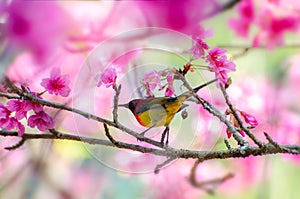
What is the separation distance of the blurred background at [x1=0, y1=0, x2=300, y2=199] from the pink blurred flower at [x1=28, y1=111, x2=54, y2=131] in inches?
0.7

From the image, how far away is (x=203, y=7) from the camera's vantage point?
2.34 ft

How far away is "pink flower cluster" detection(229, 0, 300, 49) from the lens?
0.98 metres

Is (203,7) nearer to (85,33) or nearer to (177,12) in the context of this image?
(177,12)

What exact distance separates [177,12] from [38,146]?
37 cm

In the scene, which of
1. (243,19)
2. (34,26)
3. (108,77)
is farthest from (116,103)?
(243,19)

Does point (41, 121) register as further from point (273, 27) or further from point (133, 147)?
point (273, 27)

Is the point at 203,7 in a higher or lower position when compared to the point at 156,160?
higher

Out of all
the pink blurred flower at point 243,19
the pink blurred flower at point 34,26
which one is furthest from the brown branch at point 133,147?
the pink blurred flower at point 243,19

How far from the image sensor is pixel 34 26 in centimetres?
59

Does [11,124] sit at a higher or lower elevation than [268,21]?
lower

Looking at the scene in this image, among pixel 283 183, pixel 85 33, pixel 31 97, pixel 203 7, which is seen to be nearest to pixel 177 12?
pixel 203 7

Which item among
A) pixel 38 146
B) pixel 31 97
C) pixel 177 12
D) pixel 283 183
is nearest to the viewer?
pixel 31 97

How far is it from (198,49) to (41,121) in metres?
0.14

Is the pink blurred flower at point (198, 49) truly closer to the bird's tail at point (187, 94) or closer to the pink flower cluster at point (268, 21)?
the bird's tail at point (187, 94)
